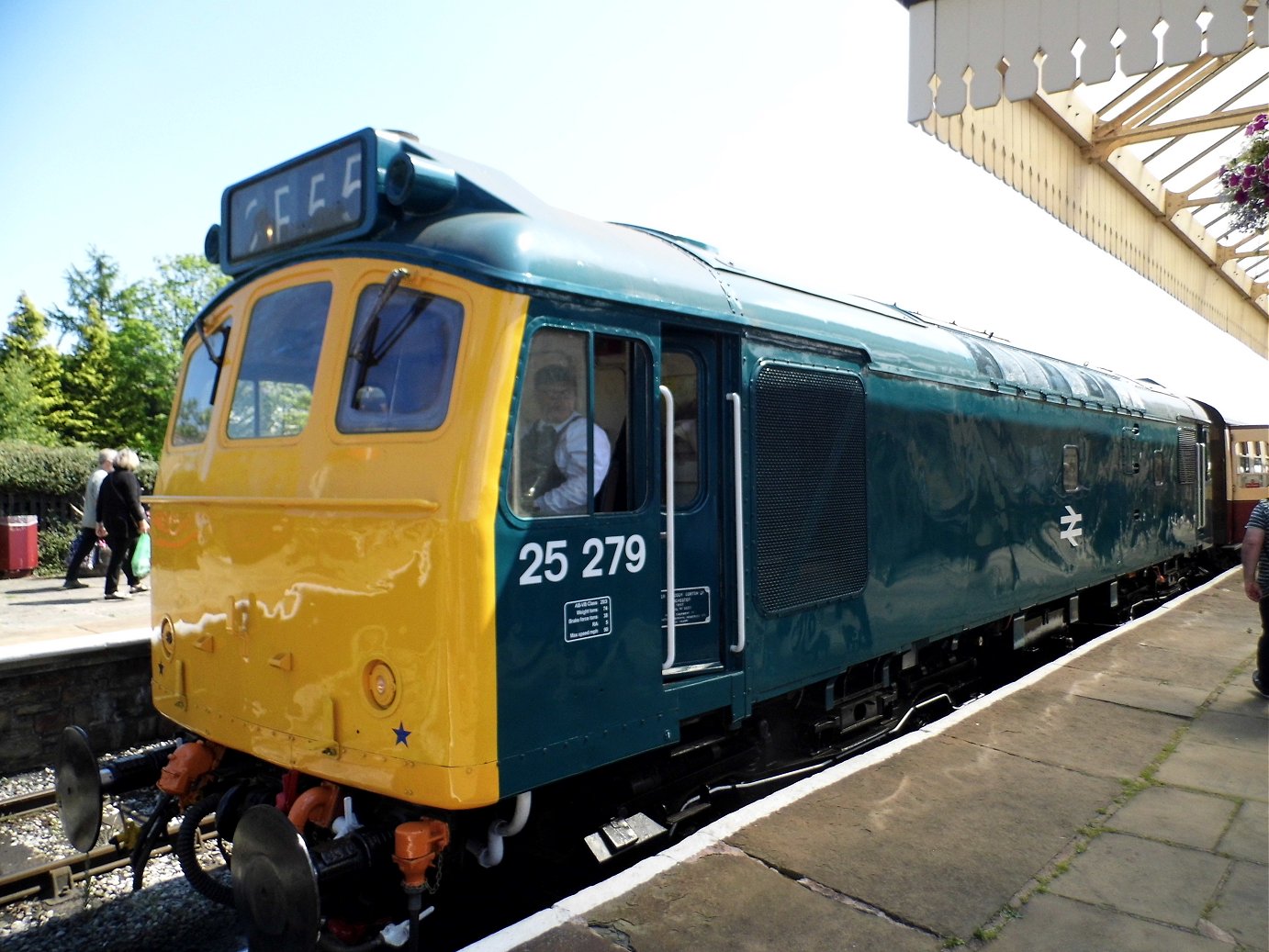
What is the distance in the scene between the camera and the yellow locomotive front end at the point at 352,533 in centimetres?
325

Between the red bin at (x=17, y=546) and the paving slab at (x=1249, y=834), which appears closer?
the paving slab at (x=1249, y=834)

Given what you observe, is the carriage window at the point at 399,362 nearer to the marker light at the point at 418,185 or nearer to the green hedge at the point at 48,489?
the marker light at the point at 418,185

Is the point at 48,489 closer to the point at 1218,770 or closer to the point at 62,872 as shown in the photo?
the point at 62,872

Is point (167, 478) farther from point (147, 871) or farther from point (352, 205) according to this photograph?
point (147, 871)

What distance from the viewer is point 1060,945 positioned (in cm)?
331

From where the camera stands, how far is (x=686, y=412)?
171 inches

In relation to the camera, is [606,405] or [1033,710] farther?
[1033,710]

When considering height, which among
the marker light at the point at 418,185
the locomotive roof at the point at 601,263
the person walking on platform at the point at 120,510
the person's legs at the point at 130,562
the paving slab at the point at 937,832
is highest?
the marker light at the point at 418,185

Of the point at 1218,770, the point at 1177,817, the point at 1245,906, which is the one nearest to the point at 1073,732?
the point at 1218,770

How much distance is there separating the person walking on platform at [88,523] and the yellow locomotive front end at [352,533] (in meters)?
7.29

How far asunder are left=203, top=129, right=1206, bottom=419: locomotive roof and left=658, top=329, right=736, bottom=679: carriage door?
0.23 meters

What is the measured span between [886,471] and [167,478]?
3.90 meters

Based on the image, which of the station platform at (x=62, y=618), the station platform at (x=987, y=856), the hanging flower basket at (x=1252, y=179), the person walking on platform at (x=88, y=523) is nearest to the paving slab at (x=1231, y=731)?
the station platform at (x=987, y=856)

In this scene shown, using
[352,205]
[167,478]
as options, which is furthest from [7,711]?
[352,205]
